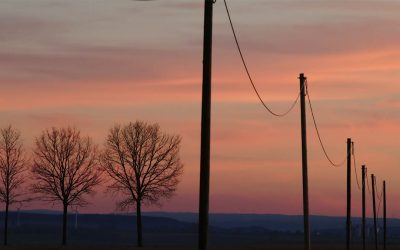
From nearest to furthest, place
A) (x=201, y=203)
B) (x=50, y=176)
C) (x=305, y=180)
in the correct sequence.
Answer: (x=201, y=203)
(x=305, y=180)
(x=50, y=176)

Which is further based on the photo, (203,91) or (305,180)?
(305,180)

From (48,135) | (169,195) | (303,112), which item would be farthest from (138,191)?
(303,112)

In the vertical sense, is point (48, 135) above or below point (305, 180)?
above

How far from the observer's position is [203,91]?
33.0m

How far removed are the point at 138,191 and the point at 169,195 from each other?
A: 3.21m

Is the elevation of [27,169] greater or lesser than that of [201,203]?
greater

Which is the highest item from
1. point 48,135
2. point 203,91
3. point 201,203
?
point 48,135

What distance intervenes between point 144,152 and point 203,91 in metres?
74.3

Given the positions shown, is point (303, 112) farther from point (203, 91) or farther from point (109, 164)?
point (109, 164)

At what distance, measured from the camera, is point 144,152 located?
4215 inches

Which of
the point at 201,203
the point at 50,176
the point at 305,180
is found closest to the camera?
the point at 201,203

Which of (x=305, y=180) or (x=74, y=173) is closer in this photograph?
(x=305, y=180)

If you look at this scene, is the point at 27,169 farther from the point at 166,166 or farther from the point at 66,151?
the point at 166,166

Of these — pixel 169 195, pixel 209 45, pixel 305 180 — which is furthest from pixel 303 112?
pixel 169 195
